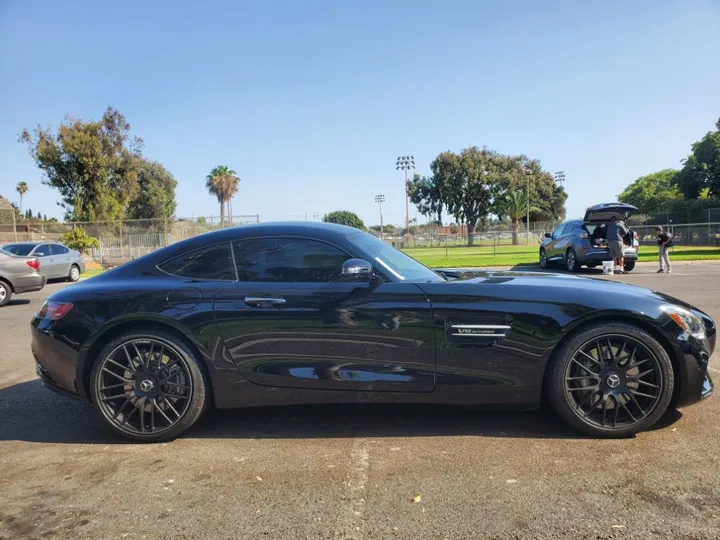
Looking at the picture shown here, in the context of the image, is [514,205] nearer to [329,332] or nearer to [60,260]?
[60,260]

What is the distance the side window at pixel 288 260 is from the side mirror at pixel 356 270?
12cm

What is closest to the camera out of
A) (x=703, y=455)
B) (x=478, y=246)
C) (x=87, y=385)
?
(x=703, y=455)

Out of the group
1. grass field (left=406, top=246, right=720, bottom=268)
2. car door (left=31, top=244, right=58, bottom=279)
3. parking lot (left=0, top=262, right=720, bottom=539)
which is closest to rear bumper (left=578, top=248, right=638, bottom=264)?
grass field (left=406, top=246, right=720, bottom=268)

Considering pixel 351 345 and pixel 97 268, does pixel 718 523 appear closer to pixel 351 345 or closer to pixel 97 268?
pixel 351 345

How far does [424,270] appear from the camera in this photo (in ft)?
12.9

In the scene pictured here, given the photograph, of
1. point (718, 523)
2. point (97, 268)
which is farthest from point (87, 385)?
point (97, 268)

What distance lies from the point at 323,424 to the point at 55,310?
2031 mm

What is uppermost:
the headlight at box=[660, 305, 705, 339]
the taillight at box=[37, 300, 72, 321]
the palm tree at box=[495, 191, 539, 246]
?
the palm tree at box=[495, 191, 539, 246]

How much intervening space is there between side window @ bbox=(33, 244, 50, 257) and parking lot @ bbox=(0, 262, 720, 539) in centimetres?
1436

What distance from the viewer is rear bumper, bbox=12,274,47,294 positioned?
11969 millimetres

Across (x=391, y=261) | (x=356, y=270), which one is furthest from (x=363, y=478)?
(x=391, y=261)

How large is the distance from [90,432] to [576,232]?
14532 millimetres

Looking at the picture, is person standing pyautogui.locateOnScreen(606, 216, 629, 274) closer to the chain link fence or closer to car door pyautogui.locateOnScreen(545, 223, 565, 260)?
car door pyautogui.locateOnScreen(545, 223, 565, 260)

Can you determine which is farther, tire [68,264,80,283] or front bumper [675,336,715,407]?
tire [68,264,80,283]
